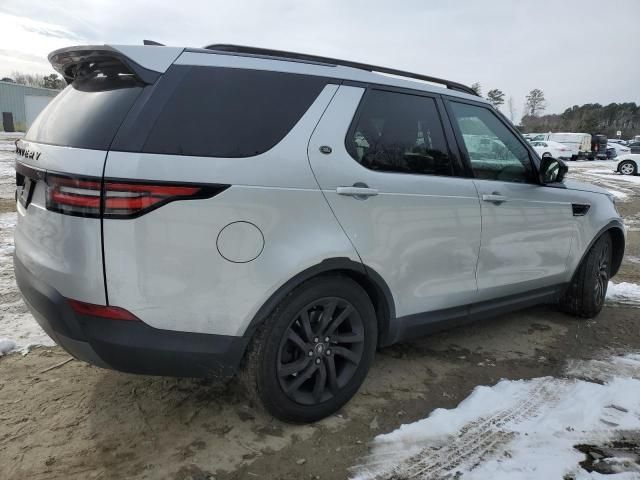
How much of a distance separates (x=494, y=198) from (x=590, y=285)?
5.83ft

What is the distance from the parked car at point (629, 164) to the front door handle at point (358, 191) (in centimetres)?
2473

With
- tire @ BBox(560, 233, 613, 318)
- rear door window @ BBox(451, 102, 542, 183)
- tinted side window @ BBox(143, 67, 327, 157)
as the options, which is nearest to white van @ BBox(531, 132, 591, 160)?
tire @ BBox(560, 233, 613, 318)

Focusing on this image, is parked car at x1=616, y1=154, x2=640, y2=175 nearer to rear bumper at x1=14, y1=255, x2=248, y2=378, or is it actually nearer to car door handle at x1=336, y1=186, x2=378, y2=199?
car door handle at x1=336, y1=186, x2=378, y2=199

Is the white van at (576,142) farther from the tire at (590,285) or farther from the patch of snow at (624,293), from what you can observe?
the tire at (590,285)

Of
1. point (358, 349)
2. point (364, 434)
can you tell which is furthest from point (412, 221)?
point (364, 434)

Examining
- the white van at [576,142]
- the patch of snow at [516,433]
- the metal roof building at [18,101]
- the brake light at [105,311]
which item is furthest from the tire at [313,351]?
the metal roof building at [18,101]

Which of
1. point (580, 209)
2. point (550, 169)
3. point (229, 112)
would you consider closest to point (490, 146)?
point (550, 169)

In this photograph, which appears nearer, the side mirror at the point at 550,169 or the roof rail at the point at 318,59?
the roof rail at the point at 318,59

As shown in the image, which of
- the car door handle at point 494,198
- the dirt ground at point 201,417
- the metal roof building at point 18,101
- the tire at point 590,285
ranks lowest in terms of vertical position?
the dirt ground at point 201,417

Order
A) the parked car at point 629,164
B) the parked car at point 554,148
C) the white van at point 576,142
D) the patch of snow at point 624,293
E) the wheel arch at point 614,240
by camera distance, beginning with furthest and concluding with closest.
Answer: the white van at point 576,142 → the parked car at point 554,148 → the parked car at point 629,164 → the patch of snow at point 624,293 → the wheel arch at point 614,240

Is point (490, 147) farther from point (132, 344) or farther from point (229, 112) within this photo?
point (132, 344)

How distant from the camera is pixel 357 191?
2.65m

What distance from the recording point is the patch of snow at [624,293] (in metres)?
5.30

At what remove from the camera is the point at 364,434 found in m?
2.71
